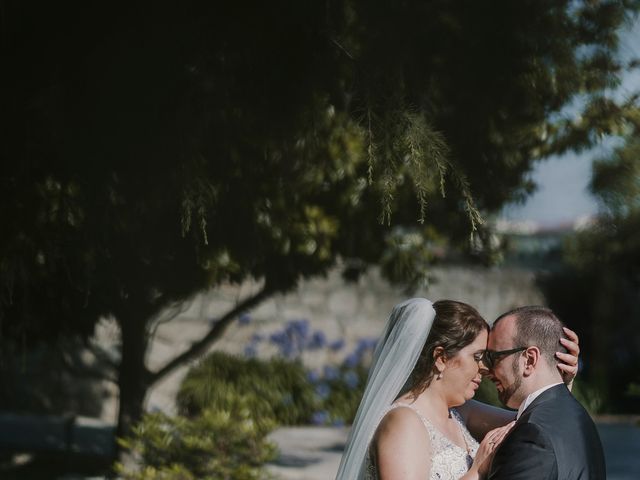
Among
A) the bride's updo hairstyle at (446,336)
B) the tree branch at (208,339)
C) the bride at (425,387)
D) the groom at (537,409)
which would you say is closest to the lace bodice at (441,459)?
the bride at (425,387)

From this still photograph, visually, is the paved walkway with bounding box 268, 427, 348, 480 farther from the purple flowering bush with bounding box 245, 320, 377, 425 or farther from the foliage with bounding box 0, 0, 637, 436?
the foliage with bounding box 0, 0, 637, 436

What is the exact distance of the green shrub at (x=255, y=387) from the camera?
1105 centimetres

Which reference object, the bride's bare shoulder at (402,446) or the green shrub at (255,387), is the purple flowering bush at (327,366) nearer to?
the green shrub at (255,387)

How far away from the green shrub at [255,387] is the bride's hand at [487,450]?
761 cm

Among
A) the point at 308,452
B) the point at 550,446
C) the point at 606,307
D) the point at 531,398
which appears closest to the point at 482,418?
the point at 531,398

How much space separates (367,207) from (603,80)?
5.95 feet

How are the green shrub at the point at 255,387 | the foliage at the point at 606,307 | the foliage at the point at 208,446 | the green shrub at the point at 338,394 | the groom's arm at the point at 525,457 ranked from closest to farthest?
1. the groom's arm at the point at 525,457
2. the foliage at the point at 208,446
3. the green shrub at the point at 255,387
4. the green shrub at the point at 338,394
5. the foliage at the point at 606,307

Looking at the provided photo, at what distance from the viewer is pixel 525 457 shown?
3006 millimetres

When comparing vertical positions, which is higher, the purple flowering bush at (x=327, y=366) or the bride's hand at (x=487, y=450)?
the bride's hand at (x=487, y=450)

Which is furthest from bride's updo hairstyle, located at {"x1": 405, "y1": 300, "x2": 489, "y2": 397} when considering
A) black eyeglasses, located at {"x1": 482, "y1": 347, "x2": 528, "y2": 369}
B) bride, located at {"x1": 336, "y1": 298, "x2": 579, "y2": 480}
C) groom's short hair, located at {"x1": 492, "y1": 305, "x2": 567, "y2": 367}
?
groom's short hair, located at {"x1": 492, "y1": 305, "x2": 567, "y2": 367}

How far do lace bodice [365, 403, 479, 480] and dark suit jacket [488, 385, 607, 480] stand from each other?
1.46 ft

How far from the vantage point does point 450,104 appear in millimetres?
5020

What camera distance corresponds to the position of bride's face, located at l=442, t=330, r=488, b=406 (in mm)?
3654

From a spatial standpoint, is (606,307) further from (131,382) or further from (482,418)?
(482,418)
